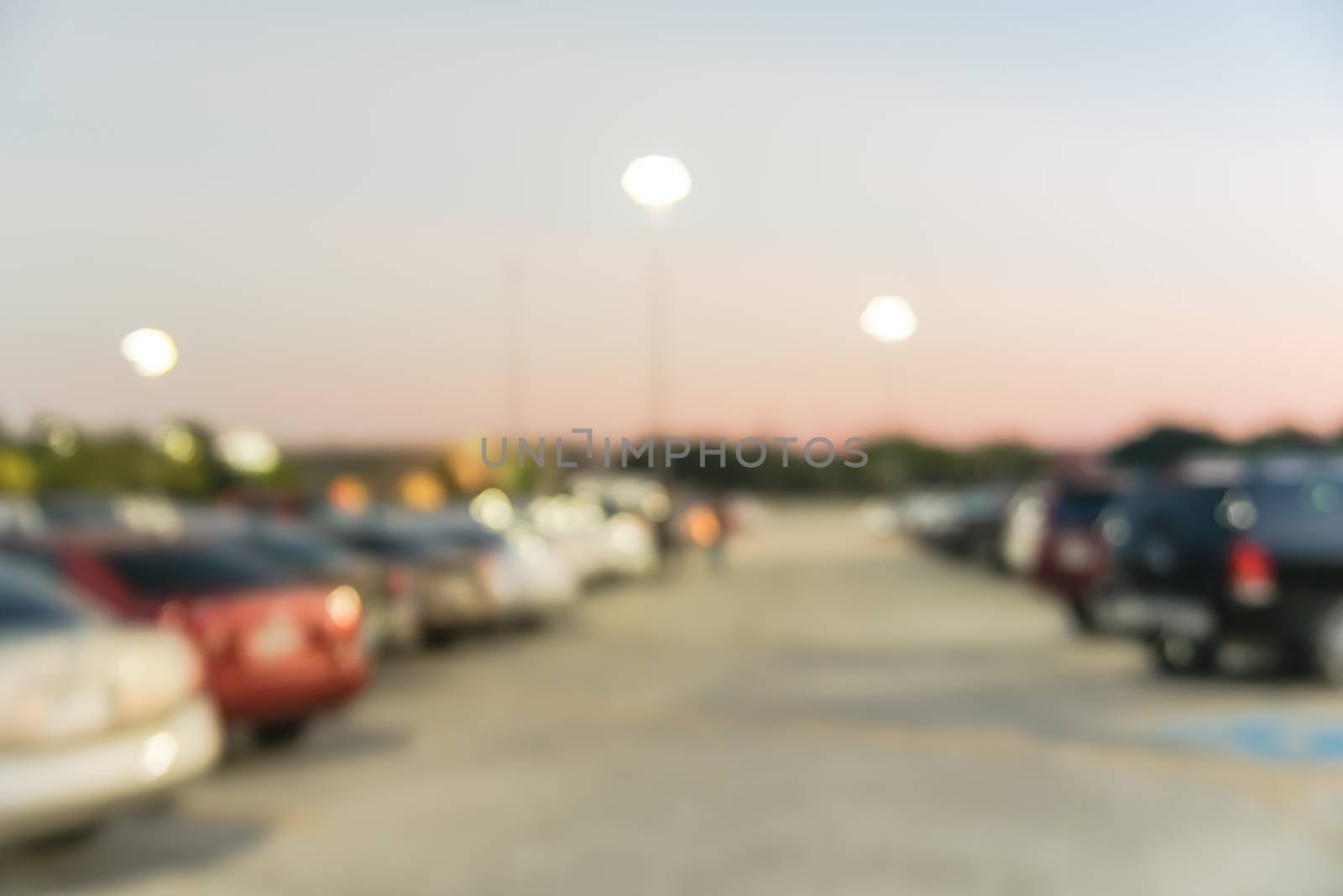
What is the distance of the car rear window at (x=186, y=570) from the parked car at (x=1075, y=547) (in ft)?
31.9

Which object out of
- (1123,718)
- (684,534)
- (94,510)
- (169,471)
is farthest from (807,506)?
(1123,718)

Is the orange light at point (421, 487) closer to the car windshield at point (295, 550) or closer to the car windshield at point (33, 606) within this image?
the car windshield at point (295, 550)

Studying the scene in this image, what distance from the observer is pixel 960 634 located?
17188 millimetres

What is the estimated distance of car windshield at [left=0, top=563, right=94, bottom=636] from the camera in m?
6.50

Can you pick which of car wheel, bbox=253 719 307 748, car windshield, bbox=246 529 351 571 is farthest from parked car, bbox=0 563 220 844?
car windshield, bbox=246 529 351 571

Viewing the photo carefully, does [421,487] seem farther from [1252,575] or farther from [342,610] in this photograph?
[342,610]

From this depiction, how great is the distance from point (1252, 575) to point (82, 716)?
9.24 metres

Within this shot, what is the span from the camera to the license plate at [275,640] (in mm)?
8984

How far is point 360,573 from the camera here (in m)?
14.0

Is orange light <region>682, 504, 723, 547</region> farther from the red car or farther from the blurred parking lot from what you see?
the red car

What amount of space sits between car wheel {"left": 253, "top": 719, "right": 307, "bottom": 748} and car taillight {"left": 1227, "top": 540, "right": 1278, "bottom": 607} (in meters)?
7.44

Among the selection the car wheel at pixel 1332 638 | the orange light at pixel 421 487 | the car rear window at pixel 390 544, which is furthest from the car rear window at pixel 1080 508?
the orange light at pixel 421 487

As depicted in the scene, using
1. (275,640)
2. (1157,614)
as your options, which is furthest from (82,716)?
(1157,614)

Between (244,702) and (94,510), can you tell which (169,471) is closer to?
(94,510)
